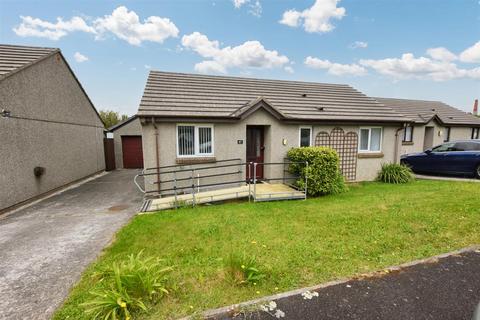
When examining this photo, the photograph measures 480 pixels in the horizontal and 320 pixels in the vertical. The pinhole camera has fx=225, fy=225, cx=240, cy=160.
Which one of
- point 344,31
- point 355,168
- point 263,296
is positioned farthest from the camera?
point 344,31

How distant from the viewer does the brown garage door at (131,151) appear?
17.5 metres

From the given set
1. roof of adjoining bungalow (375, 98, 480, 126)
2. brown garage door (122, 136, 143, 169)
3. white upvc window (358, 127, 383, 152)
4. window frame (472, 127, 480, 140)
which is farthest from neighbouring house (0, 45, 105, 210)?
window frame (472, 127, 480, 140)

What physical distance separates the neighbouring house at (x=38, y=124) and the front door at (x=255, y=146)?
8.19 m

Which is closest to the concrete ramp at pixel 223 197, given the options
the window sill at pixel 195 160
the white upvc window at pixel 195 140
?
Answer: the window sill at pixel 195 160

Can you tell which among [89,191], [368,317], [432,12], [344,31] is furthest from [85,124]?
[432,12]

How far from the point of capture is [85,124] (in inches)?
538

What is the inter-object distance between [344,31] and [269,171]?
11.6 m

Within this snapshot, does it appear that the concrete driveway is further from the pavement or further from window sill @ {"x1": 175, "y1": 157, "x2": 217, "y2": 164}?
the pavement

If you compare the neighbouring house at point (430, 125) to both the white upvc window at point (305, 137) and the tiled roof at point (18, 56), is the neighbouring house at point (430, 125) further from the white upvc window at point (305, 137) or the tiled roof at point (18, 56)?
the tiled roof at point (18, 56)

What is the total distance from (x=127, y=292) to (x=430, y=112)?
73.9ft

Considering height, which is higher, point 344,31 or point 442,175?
point 344,31

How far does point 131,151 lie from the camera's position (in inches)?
693

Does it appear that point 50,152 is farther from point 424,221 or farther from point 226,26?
point 424,221

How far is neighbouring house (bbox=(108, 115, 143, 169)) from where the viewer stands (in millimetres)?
17328
